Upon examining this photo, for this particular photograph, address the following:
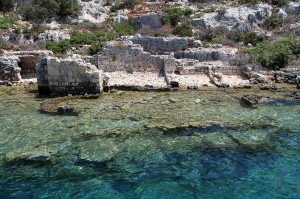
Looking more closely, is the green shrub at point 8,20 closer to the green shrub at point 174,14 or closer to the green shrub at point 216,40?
the green shrub at point 174,14

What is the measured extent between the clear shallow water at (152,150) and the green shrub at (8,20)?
1586 cm

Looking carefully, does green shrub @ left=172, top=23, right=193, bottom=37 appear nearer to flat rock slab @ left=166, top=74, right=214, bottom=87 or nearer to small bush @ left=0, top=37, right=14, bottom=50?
flat rock slab @ left=166, top=74, right=214, bottom=87

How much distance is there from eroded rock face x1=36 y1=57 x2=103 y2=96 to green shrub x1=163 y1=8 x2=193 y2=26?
17819 millimetres

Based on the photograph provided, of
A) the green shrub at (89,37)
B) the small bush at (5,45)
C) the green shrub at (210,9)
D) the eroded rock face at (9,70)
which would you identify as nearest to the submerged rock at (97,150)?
the eroded rock face at (9,70)

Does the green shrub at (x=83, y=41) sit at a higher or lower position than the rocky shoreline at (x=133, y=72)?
higher

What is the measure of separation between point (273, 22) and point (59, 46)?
20174 millimetres

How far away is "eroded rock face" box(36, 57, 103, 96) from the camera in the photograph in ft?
60.5

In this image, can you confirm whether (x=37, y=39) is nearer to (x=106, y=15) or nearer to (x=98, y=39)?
(x=98, y=39)

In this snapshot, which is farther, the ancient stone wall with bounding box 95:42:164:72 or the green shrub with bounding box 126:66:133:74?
the ancient stone wall with bounding box 95:42:164:72

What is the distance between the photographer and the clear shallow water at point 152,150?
31.0 feet

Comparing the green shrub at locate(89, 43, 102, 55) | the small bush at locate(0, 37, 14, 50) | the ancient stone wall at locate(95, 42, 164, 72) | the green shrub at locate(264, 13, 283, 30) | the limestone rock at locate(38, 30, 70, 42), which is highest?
the green shrub at locate(264, 13, 283, 30)

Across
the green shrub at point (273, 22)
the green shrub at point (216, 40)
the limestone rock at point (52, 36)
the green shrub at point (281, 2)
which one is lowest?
the green shrub at point (216, 40)

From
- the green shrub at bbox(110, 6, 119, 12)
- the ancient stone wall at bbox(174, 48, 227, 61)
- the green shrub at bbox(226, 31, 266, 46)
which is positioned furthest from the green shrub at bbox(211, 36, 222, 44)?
the green shrub at bbox(110, 6, 119, 12)

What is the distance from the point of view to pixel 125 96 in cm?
1816
